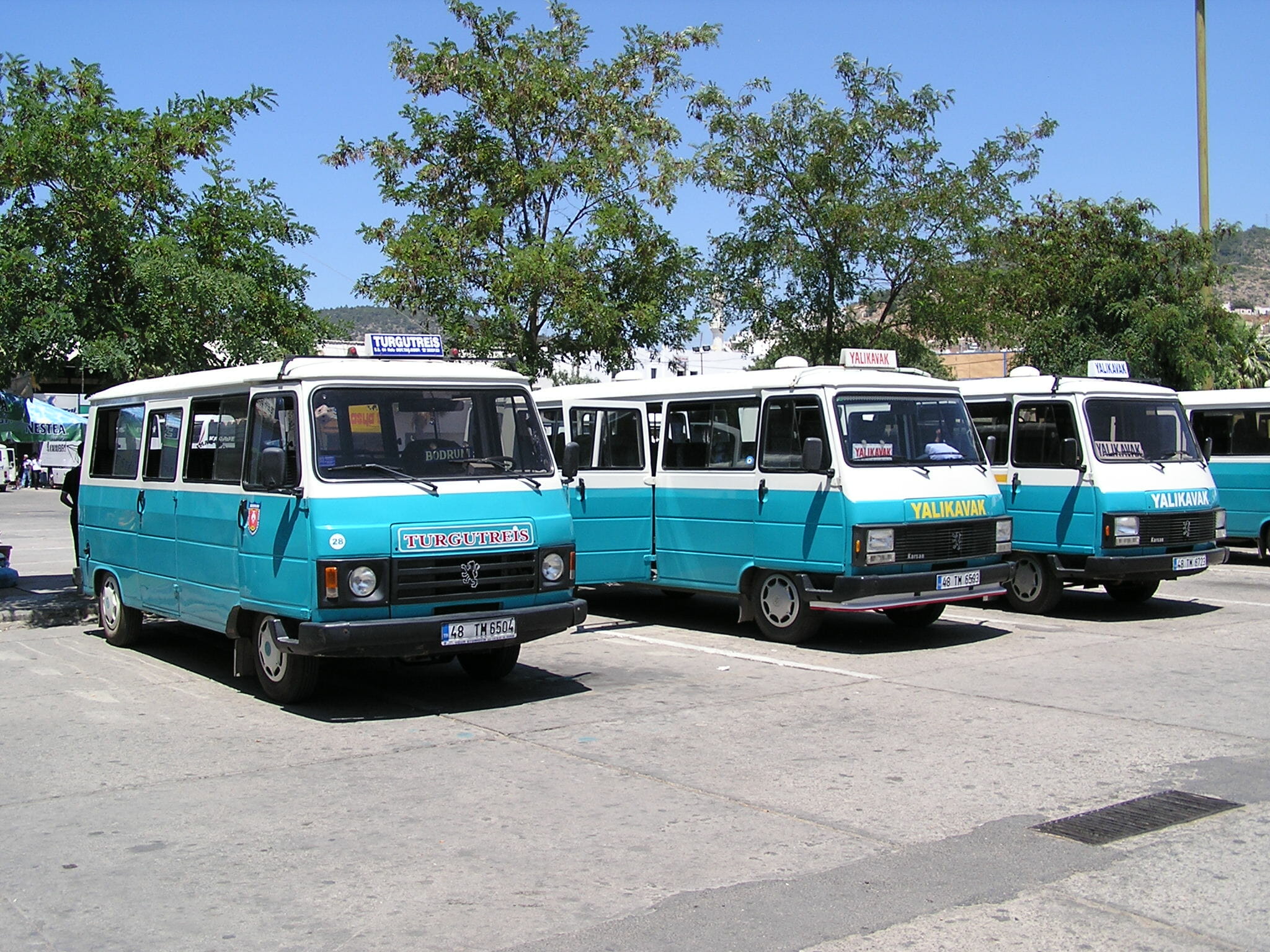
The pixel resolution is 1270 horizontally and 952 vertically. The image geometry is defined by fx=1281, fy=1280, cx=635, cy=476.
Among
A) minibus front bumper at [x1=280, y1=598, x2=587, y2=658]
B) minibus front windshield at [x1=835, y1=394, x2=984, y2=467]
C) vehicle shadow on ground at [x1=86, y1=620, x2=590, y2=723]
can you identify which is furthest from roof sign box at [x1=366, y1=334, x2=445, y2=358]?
minibus front windshield at [x1=835, y1=394, x2=984, y2=467]

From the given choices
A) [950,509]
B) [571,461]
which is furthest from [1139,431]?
[571,461]

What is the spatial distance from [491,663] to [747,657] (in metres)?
2.43

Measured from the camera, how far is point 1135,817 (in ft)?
20.2

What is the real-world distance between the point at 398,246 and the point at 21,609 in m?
6.84

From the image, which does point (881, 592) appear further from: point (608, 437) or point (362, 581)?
point (362, 581)

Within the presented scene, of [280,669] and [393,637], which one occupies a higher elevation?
[393,637]

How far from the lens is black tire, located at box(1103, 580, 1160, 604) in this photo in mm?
14062

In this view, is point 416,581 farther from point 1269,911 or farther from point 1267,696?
point 1267,696

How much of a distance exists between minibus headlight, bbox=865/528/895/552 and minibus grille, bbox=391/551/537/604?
11.3ft

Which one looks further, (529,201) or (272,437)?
(529,201)

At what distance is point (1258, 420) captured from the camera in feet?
59.8

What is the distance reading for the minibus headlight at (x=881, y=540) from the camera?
429 inches

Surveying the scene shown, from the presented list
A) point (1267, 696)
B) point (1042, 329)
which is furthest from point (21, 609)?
point (1042, 329)

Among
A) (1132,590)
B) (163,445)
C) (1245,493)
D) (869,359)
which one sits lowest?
(1132,590)
